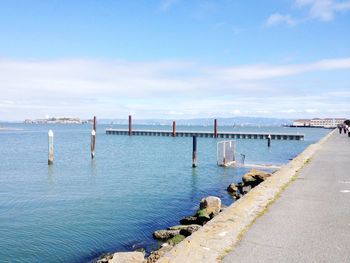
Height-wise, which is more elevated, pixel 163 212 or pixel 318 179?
pixel 318 179

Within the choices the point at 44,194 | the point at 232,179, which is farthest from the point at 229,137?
the point at 44,194

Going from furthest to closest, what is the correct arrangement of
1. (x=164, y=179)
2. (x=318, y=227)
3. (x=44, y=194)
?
(x=164, y=179) < (x=44, y=194) < (x=318, y=227)

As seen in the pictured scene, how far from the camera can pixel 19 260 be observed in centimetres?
1059

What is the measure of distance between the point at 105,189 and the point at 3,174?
10.2m

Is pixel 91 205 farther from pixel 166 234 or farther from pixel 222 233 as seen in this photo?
pixel 222 233

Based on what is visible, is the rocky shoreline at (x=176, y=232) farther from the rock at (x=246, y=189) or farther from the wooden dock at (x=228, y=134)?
the wooden dock at (x=228, y=134)

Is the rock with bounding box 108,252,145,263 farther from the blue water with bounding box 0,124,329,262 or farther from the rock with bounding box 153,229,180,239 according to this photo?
the rock with bounding box 153,229,180,239

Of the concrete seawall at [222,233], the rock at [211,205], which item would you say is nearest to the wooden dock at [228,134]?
the rock at [211,205]

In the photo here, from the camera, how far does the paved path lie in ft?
19.9

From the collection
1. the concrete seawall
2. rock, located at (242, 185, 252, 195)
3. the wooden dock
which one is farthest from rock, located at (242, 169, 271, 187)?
the wooden dock

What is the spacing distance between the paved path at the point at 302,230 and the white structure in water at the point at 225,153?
1988 centimetres

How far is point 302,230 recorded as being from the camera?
297 inches

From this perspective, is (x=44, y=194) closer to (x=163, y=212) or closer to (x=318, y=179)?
(x=163, y=212)

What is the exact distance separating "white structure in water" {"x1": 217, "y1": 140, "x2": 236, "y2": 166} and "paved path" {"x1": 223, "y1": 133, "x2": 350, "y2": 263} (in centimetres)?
1988
